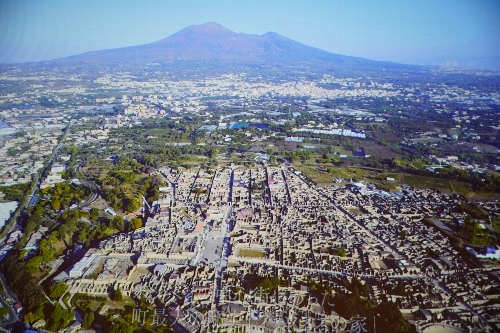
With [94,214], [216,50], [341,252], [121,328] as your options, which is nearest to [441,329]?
[341,252]

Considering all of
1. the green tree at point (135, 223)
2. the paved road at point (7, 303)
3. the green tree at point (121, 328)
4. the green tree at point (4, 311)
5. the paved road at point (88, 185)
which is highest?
the green tree at point (121, 328)

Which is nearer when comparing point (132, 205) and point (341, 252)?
point (341, 252)

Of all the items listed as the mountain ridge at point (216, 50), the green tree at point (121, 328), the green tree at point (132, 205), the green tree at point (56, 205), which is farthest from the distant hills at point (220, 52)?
the green tree at point (121, 328)

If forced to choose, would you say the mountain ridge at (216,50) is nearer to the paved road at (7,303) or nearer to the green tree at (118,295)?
the paved road at (7,303)

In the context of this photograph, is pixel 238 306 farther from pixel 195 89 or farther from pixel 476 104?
pixel 195 89

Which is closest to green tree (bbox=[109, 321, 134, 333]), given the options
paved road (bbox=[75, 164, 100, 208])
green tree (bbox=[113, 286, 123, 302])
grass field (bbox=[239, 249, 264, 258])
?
green tree (bbox=[113, 286, 123, 302])

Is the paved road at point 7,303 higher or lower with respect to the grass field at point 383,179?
lower

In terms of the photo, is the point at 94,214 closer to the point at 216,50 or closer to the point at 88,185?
the point at 88,185

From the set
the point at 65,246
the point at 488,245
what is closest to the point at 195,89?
the point at 65,246

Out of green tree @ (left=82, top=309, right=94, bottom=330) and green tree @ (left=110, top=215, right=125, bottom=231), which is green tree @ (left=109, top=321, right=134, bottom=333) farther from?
green tree @ (left=110, top=215, right=125, bottom=231)

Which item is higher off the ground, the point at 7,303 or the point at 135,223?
the point at 135,223
